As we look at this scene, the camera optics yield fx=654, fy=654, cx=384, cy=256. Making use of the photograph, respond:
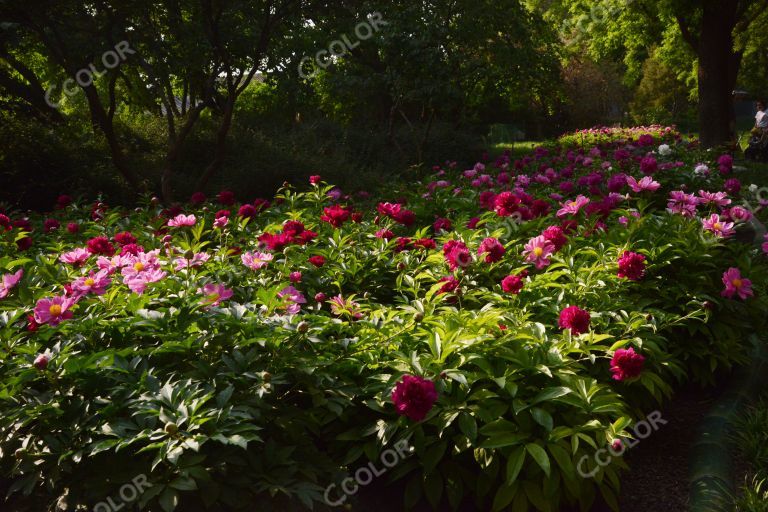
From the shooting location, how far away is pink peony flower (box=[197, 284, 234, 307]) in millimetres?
2540

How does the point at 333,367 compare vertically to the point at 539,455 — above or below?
above

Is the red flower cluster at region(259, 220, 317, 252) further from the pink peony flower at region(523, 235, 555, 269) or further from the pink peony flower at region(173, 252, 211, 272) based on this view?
the pink peony flower at region(523, 235, 555, 269)

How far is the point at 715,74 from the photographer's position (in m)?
12.2

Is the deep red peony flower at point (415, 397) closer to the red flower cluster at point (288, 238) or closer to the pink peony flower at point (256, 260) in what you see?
the pink peony flower at point (256, 260)

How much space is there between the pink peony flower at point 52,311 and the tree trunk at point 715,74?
39.7ft

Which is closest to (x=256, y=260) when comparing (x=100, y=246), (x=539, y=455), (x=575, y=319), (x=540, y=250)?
(x=100, y=246)

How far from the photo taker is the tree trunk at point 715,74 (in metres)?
12.0

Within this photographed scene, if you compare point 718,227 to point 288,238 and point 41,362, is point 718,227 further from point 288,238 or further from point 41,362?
point 41,362

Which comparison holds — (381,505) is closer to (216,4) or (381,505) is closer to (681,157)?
(681,157)

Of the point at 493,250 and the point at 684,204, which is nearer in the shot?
the point at 493,250

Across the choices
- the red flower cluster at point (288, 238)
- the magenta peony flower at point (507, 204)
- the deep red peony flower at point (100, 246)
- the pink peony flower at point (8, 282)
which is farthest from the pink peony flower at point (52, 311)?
the magenta peony flower at point (507, 204)

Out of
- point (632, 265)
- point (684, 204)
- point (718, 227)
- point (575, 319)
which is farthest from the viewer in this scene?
point (684, 204)

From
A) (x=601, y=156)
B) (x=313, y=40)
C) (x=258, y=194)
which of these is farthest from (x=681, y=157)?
(x=258, y=194)

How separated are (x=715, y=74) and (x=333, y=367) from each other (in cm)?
1209
